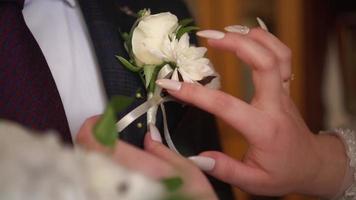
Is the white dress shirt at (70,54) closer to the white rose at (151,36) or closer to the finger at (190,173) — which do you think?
the white rose at (151,36)

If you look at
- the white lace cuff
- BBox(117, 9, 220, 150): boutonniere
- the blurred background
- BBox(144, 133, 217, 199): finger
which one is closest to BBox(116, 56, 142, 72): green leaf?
BBox(117, 9, 220, 150): boutonniere

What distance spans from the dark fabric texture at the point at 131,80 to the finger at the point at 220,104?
0.24 feet

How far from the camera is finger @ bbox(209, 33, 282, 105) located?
0.61 metres

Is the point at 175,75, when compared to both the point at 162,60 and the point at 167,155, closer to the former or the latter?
the point at 162,60

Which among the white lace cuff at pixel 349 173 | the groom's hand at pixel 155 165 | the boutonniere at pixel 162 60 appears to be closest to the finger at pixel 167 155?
the groom's hand at pixel 155 165

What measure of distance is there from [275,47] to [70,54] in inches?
10.8

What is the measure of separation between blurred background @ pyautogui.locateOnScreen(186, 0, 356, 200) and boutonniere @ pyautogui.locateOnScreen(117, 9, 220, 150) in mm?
728

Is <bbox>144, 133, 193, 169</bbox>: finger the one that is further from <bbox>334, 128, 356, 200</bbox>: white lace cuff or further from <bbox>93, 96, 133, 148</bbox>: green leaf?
<bbox>334, 128, 356, 200</bbox>: white lace cuff

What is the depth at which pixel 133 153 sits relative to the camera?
356 mm

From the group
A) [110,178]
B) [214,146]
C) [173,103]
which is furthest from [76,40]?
[110,178]

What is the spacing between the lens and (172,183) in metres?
0.27

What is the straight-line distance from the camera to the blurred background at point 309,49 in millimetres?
1360

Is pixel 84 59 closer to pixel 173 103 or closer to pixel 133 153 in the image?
pixel 173 103

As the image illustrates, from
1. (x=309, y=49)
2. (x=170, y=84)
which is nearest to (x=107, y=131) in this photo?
(x=170, y=84)
